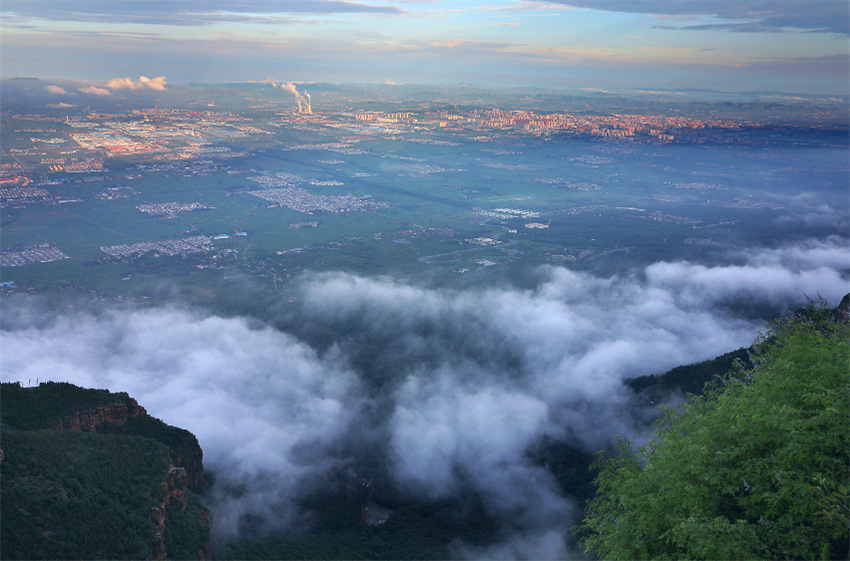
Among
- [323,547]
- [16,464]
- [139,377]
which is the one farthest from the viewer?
[139,377]

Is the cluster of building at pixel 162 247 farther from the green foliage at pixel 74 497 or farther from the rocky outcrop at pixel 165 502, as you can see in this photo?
the rocky outcrop at pixel 165 502

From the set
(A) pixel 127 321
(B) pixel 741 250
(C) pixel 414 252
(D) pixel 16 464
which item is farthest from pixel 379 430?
(B) pixel 741 250

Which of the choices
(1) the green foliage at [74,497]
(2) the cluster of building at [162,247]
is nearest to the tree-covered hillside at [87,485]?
(1) the green foliage at [74,497]

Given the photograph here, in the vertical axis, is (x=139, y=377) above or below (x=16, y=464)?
below

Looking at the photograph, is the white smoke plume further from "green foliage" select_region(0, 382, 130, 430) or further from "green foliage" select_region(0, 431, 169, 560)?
"green foliage" select_region(0, 382, 130, 430)

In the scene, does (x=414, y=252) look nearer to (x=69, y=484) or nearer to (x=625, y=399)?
(x=625, y=399)

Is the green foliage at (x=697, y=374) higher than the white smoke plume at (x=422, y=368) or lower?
higher
